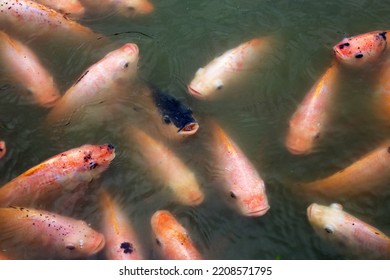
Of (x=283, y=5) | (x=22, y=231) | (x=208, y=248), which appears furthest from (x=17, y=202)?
(x=283, y=5)

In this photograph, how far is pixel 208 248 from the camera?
13.7 feet

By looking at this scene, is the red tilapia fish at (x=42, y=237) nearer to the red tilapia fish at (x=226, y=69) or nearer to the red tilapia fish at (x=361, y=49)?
the red tilapia fish at (x=226, y=69)

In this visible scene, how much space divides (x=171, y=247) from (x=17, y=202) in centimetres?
158

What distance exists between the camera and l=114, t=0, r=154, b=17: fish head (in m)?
6.09

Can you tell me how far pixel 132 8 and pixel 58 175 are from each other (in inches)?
108

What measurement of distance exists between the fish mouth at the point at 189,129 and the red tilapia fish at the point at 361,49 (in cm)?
195

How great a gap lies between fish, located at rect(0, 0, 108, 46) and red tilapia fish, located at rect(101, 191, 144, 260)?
2328mm

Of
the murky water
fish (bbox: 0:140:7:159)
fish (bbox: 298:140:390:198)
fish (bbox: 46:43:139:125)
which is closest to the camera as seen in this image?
the murky water

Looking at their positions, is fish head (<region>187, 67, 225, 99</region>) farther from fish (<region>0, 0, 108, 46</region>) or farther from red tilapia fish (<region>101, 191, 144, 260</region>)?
red tilapia fish (<region>101, 191, 144, 260</region>)

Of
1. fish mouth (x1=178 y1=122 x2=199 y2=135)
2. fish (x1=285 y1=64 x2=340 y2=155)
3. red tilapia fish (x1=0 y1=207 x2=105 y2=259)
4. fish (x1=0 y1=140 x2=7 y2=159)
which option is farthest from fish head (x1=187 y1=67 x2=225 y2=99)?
fish (x1=0 y1=140 x2=7 y2=159)

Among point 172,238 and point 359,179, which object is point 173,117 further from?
point 359,179

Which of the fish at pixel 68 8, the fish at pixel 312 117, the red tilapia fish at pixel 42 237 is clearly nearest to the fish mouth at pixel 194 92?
the fish at pixel 312 117

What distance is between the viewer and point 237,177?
447 cm
